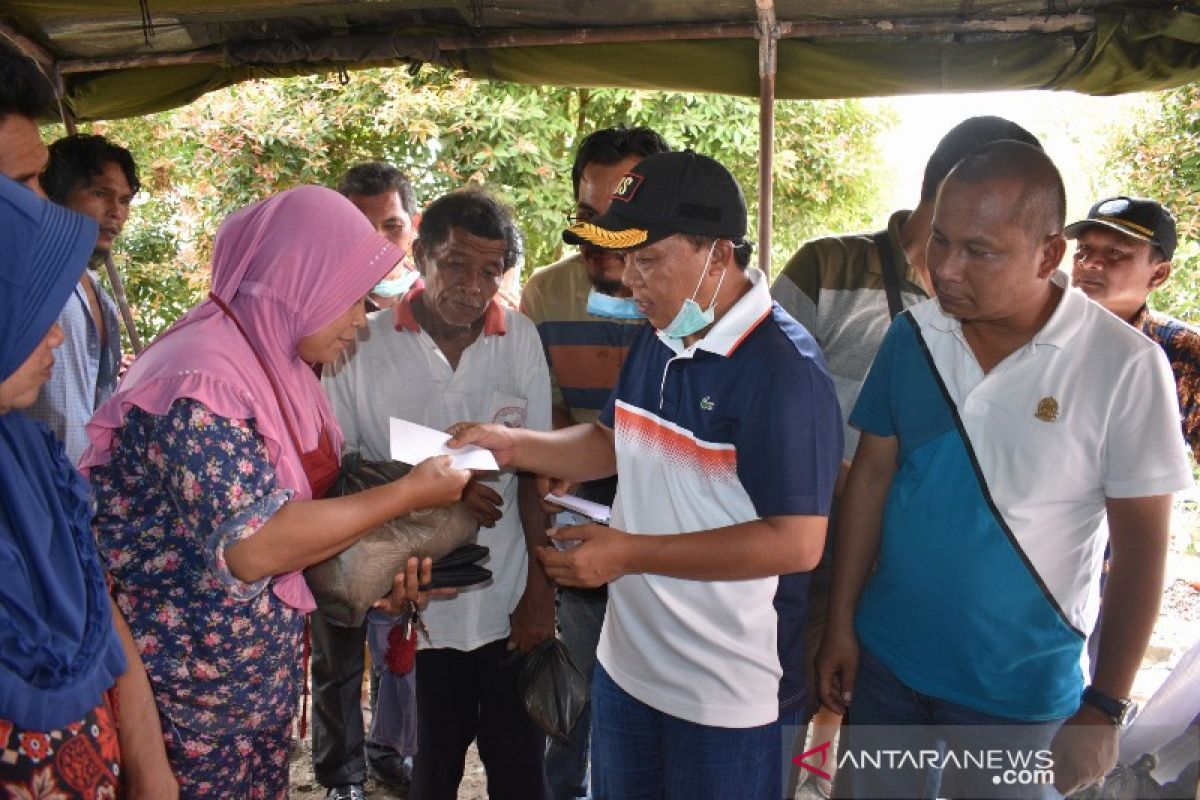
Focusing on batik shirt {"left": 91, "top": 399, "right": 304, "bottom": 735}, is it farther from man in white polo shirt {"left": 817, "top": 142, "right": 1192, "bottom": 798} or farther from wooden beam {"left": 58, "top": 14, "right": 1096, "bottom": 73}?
wooden beam {"left": 58, "top": 14, "right": 1096, "bottom": 73}

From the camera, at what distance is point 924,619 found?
2055mm

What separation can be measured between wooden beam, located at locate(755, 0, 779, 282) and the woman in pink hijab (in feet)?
6.65

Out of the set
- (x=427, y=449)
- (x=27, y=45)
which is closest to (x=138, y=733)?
(x=427, y=449)

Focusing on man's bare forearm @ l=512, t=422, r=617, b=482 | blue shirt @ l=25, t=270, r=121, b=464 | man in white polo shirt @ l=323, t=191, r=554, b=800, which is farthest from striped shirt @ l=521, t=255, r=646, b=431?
blue shirt @ l=25, t=270, r=121, b=464

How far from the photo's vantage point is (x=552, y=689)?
2576 millimetres

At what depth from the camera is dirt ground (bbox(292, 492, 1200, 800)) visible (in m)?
3.76

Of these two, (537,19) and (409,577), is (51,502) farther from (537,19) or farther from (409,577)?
(537,19)

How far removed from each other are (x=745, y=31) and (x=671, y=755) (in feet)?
9.49

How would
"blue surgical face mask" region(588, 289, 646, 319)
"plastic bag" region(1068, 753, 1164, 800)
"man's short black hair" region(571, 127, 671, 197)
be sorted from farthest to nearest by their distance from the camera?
"man's short black hair" region(571, 127, 671, 197), "blue surgical face mask" region(588, 289, 646, 319), "plastic bag" region(1068, 753, 1164, 800)

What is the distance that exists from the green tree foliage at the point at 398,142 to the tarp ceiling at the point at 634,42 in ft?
11.3

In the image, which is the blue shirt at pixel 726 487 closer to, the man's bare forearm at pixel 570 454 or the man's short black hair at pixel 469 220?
the man's bare forearm at pixel 570 454

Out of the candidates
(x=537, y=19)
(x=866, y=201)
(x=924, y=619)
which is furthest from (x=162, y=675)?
(x=866, y=201)

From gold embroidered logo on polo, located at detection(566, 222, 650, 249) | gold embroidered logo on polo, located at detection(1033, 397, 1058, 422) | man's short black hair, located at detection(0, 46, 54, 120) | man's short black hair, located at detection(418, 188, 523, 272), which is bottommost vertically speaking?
gold embroidered logo on polo, located at detection(1033, 397, 1058, 422)

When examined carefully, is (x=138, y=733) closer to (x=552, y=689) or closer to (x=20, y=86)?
(x=552, y=689)
